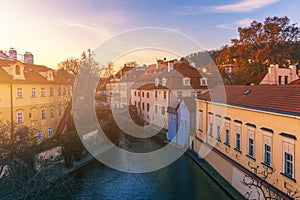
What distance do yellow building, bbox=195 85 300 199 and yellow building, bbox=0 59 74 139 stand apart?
10.1 m

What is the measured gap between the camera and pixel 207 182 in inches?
445

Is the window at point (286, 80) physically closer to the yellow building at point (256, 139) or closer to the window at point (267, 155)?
the yellow building at point (256, 139)

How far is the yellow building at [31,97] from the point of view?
572 inches

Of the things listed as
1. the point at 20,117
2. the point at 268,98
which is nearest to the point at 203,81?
the point at 268,98

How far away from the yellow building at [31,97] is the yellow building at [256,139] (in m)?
10.1

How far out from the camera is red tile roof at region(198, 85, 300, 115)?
300 inches

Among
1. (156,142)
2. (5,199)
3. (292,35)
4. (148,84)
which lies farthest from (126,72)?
(5,199)

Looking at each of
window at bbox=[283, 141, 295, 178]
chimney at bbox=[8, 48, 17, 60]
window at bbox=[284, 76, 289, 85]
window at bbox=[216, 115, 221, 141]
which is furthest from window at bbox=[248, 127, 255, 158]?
chimney at bbox=[8, 48, 17, 60]

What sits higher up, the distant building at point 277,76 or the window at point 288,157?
the distant building at point 277,76

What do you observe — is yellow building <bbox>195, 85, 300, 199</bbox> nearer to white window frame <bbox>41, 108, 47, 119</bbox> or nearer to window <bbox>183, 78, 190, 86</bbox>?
window <bbox>183, 78, 190, 86</bbox>

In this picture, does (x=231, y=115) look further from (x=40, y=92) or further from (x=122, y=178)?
(x=40, y=92)

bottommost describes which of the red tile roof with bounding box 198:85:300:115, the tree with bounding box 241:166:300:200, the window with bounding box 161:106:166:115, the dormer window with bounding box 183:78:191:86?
the tree with bounding box 241:166:300:200

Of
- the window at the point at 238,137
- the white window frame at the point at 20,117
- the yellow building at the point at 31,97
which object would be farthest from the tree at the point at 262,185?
the white window frame at the point at 20,117

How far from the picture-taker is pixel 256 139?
348 inches
